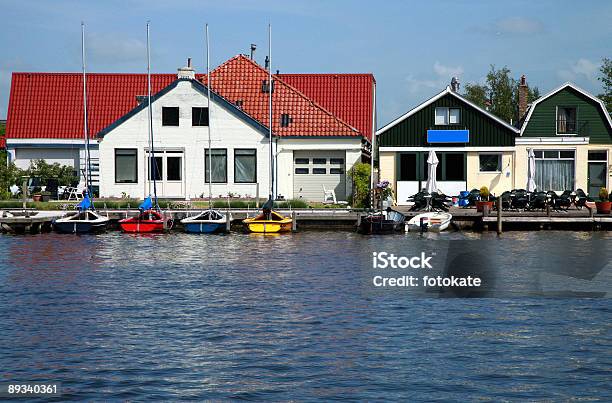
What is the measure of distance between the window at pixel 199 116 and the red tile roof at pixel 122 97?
315 centimetres

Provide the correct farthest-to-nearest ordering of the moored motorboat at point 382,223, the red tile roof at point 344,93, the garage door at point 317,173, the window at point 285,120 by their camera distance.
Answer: the red tile roof at point 344,93 → the window at point 285,120 → the garage door at point 317,173 → the moored motorboat at point 382,223

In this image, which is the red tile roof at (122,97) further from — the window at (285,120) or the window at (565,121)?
the window at (565,121)

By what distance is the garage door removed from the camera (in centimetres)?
6184

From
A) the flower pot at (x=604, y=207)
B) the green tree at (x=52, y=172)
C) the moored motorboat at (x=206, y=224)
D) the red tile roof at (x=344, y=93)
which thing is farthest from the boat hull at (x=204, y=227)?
the flower pot at (x=604, y=207)

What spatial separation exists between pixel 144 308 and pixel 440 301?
367 inches

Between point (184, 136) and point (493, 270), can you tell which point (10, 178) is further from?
point (493, 270)

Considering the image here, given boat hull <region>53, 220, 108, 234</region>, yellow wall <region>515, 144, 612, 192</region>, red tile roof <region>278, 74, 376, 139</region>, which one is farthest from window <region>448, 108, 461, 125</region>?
boat hull <region>53, 220, 108, 234</region>

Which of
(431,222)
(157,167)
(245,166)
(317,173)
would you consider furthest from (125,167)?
(431,222)

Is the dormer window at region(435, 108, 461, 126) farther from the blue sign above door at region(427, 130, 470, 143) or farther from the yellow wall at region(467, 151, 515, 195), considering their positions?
the yellow wall at region(467, 151, 515, 195)

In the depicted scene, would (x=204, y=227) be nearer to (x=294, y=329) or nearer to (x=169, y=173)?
(x=169, y=173)

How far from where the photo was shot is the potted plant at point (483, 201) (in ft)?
178

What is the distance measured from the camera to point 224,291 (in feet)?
109

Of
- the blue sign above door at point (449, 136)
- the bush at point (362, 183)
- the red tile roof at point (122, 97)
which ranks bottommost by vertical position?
the bush at point (362, 183)

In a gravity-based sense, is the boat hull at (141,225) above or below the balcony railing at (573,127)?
below
